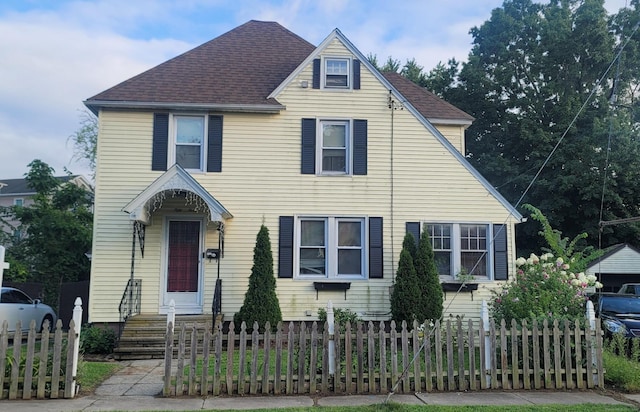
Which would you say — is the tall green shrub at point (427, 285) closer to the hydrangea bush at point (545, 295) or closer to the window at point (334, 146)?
the hydrangea bush at point (545, 295)

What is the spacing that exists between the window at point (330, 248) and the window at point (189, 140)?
323 cm

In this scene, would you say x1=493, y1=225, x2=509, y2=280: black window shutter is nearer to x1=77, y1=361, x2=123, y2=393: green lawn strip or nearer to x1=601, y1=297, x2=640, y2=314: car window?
x1=601, y1=297, x2=640, y2=314: car window

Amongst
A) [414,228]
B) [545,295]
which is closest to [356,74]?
[414,228]

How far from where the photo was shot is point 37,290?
18391 millimetres

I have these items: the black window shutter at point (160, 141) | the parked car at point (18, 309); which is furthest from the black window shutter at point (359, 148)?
the parked car at point (18, 309)

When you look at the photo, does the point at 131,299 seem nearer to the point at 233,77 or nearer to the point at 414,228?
the point at 233,77

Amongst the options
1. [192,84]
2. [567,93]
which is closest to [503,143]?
[567,93]

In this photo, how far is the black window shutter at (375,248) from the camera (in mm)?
13133

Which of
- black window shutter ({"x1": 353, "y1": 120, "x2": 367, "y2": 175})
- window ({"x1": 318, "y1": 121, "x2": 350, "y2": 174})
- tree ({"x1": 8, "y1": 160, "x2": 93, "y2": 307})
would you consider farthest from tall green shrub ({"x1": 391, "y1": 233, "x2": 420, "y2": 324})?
tree ({"x1": 8, "y1": 160, "x2": 93, "y2": 307})

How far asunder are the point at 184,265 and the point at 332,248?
12.8 feet

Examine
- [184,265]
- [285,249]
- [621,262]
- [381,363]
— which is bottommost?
[381,363]

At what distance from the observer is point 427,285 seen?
11938mm

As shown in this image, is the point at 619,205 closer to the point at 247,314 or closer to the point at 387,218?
the point at 387,218

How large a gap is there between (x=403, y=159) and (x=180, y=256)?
6.52 metres
